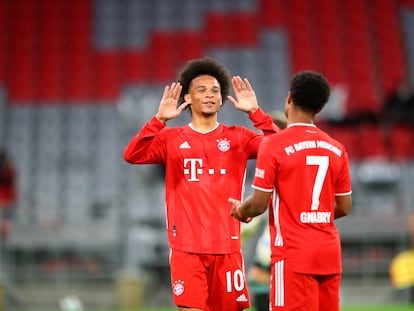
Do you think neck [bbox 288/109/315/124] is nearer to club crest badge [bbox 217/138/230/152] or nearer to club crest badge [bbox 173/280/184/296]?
club crest badge [bbox 217/138/230/152]

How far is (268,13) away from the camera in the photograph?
73.4 ft

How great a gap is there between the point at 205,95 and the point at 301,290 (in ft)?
5.90

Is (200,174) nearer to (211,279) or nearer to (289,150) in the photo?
(211,279)

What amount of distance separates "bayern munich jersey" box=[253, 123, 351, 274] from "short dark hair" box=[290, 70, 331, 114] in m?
0.17

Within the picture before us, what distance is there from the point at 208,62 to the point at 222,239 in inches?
53.0

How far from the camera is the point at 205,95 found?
6.23 m

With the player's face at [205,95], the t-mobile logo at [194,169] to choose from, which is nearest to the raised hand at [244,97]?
the player's face at [205,95]

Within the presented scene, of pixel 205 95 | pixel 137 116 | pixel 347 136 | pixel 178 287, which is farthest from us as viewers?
pixel 347 136

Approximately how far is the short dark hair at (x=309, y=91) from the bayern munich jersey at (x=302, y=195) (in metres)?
0.17

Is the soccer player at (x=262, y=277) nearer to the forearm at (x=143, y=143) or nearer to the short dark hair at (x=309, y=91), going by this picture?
the forearm at (x=143, y=143)

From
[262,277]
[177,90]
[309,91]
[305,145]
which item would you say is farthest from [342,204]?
[262,277]

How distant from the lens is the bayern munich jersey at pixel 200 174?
6.02m

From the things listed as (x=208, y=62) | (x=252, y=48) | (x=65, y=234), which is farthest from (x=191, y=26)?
(x=208, y=62)

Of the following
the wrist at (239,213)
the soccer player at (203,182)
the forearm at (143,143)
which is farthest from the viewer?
the forearm at (143,143)
